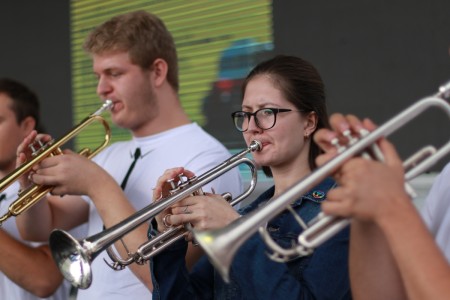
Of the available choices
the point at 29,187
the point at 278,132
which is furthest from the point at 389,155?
the point at 29,187

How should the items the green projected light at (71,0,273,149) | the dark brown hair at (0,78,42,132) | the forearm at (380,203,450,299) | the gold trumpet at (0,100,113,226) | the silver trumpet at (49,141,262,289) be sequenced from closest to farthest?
the forearm at (380,203,450,299), the silver trumpet at (49,141,262,289), the gold trumpet at (0,100,113,226), the dark brown hair at (0,78,42,132), the green projected light at (71,0,273,149)

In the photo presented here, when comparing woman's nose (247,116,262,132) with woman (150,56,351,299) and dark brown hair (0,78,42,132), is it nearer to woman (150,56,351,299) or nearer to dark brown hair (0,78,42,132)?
woman (150,56,351,299)

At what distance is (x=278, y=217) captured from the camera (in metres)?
1.67

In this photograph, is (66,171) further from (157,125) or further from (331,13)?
(331,13)

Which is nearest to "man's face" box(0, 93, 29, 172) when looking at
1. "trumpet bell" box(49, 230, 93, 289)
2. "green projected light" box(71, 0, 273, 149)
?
"green projected light" box(71, 0, 273, 149)

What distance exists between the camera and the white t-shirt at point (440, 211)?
1.38 meters

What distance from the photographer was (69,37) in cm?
397

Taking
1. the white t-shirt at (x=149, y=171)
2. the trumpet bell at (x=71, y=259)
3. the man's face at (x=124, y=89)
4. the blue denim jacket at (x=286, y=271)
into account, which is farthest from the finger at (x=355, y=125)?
the man's face at (x=124, y=89)

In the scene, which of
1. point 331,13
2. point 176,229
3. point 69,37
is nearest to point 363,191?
point 176,229

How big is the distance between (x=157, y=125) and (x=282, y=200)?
1213 millimetres

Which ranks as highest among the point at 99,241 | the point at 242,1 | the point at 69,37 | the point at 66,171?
the point at 69,37

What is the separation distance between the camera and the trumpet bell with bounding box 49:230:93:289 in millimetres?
1650

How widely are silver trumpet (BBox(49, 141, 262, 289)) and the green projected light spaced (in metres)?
1.45

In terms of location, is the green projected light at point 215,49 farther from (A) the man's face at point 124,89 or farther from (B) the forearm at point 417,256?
(B) the forearm at point 417,256
